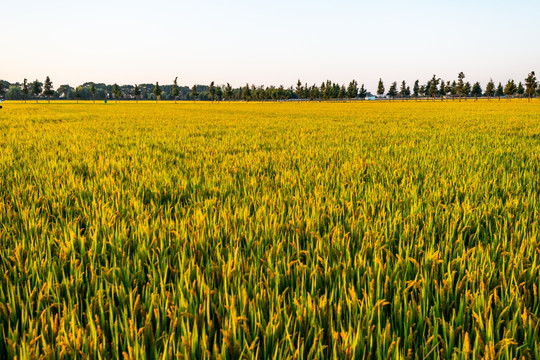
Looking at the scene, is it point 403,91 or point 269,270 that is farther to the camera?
point 403,91

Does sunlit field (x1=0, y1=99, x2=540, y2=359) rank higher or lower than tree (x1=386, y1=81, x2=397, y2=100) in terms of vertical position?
lower

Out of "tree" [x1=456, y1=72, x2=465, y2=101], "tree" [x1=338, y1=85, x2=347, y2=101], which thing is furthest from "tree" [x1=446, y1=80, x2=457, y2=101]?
"tree" [x1=338, y1=85, x2=347, y2=101]

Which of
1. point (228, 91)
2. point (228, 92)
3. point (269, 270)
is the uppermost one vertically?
point (228, 91)

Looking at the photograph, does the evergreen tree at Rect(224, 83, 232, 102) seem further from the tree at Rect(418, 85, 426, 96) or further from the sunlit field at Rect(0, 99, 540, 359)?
the sunlit field at Rect(0, 99, 540, 359)

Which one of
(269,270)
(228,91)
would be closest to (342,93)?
(228,91)

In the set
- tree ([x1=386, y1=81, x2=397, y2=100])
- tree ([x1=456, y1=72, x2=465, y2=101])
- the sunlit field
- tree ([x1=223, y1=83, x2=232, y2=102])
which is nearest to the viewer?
the sunlit field

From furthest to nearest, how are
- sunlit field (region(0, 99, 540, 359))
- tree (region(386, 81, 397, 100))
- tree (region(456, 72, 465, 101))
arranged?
tree (region(386, 81, 397, 100)) < tree (region(456, 72, 465, 101)) < sunlit field (region(0, 99, 540, 359))

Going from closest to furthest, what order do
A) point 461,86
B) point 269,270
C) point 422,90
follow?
point 269,270 → point 461,86 → point 422,90

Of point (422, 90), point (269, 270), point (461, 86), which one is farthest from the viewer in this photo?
point (422, 90)

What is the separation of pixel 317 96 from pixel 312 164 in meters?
157

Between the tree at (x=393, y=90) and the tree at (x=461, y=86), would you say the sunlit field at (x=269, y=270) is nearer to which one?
the tree at (x=461, y=86)

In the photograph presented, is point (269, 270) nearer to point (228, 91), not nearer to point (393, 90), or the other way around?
point (228, 91)

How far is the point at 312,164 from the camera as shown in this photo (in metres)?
4.74

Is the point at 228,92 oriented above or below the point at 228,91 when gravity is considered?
below
